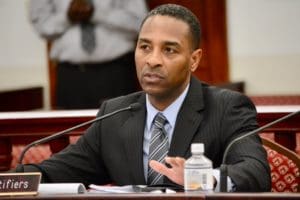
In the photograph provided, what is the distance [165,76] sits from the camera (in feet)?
9.59

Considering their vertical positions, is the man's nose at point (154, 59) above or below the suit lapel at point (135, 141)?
above

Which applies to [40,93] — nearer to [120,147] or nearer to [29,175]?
[120,147]

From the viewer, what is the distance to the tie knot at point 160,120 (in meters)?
3.00

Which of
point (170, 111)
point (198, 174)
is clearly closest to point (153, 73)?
point (170, 111)

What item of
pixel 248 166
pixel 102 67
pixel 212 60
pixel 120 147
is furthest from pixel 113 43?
pixel 248 166

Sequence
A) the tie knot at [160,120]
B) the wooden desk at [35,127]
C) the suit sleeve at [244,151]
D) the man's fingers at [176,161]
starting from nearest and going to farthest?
the man's fingers at [176,161]
the suit sleeve at [244,151]
the tie knot at [160,120]
the wooden desk at [35,127]

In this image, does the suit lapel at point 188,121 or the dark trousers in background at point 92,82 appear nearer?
the suit lapel at point 188,121

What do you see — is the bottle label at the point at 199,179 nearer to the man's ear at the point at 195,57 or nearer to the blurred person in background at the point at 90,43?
the man's ear at the point at 195,57

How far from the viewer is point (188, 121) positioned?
2.97 m

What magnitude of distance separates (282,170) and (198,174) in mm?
801

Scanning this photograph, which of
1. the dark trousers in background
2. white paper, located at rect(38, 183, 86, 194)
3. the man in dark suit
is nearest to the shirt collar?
the man in dark suit

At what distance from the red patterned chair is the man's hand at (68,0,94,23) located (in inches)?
132

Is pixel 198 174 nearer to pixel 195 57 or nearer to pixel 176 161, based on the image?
pixel 176 161

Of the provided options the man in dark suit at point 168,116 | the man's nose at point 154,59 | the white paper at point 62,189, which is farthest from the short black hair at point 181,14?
the white paper at point 62,189
